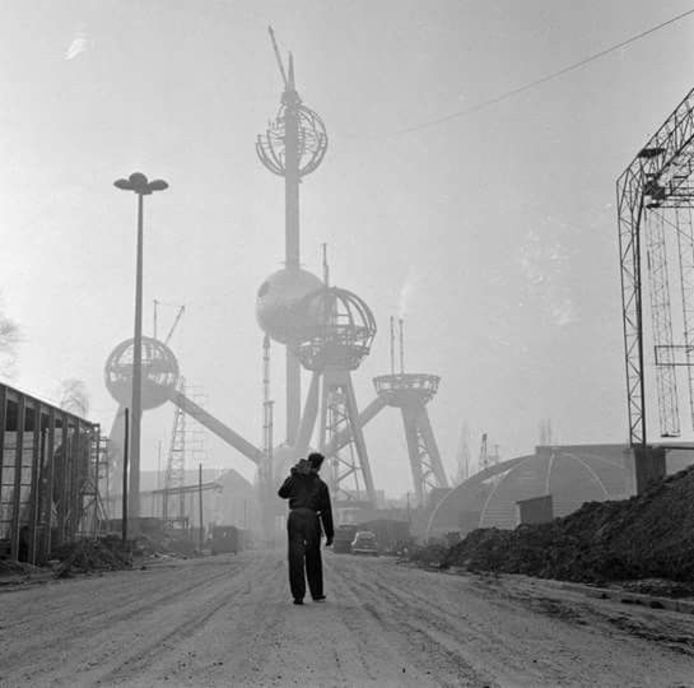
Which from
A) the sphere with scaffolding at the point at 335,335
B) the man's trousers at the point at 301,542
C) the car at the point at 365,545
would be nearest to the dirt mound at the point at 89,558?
the man's trousers at the point at 301,542

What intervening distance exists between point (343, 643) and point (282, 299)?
88.5 metres

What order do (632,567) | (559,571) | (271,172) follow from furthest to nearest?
(271,172) < (559,571) < (632,567)

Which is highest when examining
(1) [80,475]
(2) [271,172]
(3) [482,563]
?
(2) [271,172]

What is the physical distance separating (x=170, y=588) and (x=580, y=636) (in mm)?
8664

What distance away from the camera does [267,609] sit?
31.3ft

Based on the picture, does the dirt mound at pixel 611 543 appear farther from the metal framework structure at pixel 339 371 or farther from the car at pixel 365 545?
the metal framework structure at pixel 339 371

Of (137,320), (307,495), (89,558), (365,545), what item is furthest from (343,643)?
(365,545)

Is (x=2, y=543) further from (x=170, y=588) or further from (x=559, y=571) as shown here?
(x=559, y=571)

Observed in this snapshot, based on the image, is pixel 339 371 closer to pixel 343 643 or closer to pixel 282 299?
pixel 282 299

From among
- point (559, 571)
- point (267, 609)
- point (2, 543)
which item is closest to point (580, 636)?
point (267, 609)

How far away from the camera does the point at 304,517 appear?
9812 mm

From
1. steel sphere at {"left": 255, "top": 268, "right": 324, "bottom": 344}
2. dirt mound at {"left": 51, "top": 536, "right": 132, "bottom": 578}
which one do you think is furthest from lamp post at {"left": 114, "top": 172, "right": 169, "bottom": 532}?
steel sphere at {"left": 255, "top": 268, "right": 324, "bottom": 344}

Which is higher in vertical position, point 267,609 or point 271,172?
point 271,172

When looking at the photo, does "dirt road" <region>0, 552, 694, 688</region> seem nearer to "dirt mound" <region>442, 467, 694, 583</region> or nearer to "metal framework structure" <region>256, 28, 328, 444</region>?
"dirt mound" <region>442, 467, 694, 583</region>
